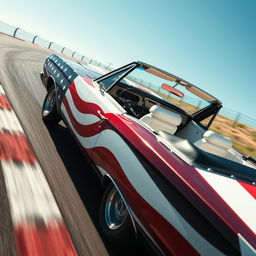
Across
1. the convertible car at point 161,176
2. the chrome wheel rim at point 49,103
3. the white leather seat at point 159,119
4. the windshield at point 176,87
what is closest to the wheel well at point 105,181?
the convertible car at point 161,176

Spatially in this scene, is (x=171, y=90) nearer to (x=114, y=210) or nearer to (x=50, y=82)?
(x=114, y=210)

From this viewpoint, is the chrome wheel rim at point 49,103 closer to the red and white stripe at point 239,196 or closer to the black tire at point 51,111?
the black tire at point 51,111

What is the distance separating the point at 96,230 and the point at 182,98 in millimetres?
2084

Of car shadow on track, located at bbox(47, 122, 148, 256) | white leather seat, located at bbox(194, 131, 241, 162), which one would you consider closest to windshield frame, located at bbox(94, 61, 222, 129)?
white leather seat, located at bbox(194, 131, 241, 162)

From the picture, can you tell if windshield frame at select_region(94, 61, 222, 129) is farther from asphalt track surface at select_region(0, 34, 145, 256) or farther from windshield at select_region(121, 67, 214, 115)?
asphalt track surface at select_region(0, 34, 145, 256)

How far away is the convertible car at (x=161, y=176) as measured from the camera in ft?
5.08

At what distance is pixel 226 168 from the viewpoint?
2.12m

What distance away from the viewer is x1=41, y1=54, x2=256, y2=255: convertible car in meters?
1.55

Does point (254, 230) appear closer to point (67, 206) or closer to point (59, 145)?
point (67, 206)

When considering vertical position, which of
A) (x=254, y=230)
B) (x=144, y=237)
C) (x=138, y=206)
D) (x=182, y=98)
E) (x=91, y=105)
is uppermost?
(x=182, y=98)

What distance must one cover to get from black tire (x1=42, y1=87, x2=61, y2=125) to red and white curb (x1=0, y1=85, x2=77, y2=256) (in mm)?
977

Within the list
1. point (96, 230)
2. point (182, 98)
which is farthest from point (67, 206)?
point (182, 98)

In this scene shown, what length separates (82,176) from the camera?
335cm

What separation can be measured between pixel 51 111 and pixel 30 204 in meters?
2.24
